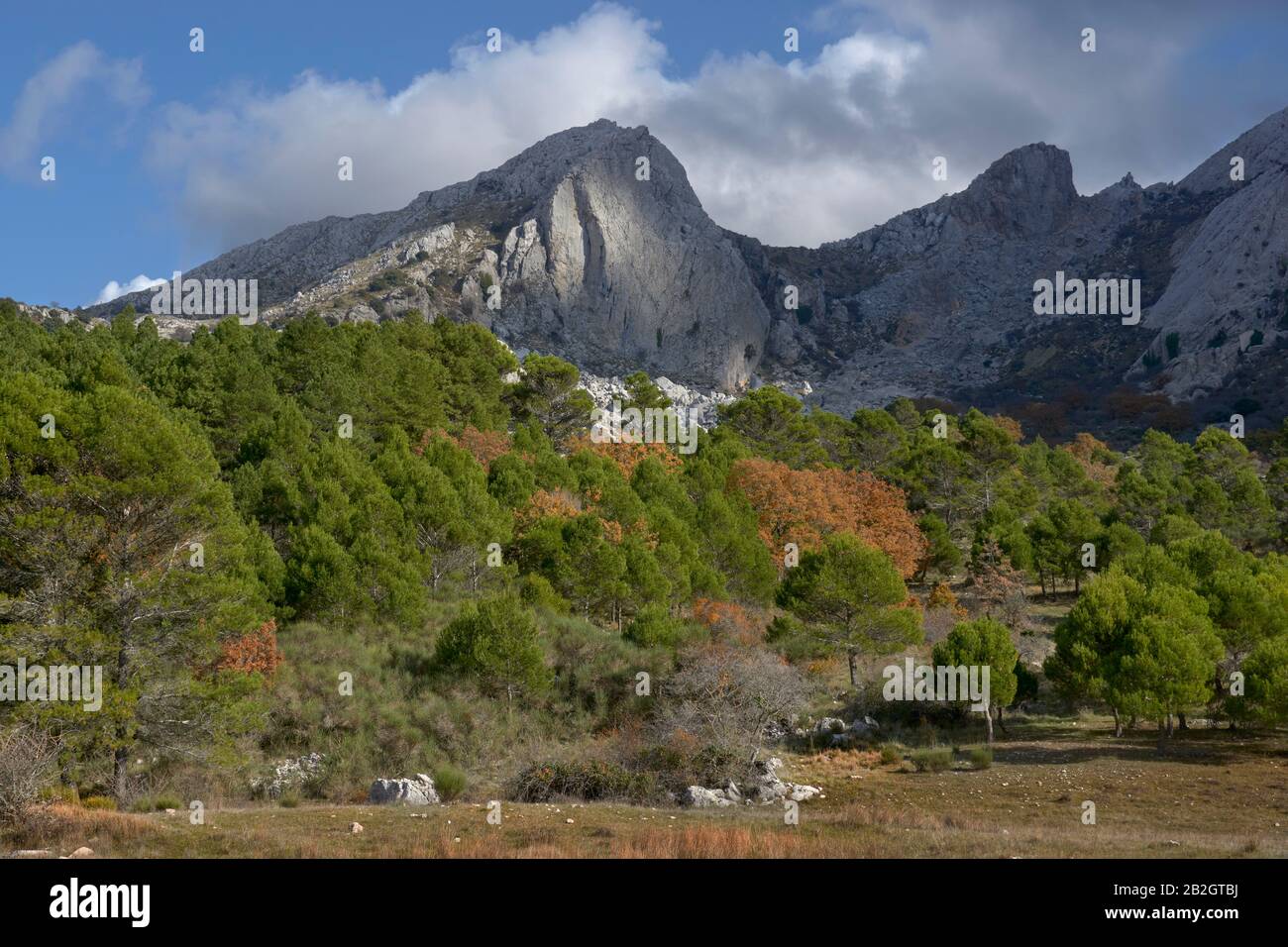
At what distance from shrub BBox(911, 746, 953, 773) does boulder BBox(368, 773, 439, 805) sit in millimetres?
15620

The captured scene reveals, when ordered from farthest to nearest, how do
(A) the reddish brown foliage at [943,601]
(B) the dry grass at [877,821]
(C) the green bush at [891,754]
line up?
(A) the reddish brown foliage at [943,601] → (C) the green bush at [891,754] → (B) the dry grass at [877,821]

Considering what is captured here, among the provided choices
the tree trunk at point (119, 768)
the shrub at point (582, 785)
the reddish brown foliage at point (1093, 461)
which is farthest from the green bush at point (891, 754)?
the reddish brown foliage at point (1093, 461)

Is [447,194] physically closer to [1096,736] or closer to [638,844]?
[1096,736]

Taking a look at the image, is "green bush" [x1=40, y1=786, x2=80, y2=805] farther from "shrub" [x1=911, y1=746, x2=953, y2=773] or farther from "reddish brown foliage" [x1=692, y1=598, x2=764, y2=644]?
"shrub" [x1=911, y1=746, x2=953, y2=773]

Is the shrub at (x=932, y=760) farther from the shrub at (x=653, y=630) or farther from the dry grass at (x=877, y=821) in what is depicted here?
the shrub at (x=653, y=630)

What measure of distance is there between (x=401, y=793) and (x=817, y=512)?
31120 mm

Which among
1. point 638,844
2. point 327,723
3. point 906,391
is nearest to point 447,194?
point 906,391

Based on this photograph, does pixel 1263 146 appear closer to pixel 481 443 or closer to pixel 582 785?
pixel 481 443

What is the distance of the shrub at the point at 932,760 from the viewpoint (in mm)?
29750

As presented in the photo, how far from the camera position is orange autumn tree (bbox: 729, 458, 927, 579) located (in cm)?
4878

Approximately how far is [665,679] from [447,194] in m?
165

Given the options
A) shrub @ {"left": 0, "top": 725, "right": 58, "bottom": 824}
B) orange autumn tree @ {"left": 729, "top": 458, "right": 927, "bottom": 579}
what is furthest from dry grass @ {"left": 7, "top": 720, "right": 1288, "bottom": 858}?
orange autumn tree @ {"left": 729, "top": 458, "right": 927, "bottom": 579}

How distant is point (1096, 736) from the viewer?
33.7 metres

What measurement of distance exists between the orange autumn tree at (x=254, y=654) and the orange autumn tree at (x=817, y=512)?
26408 millimetres
